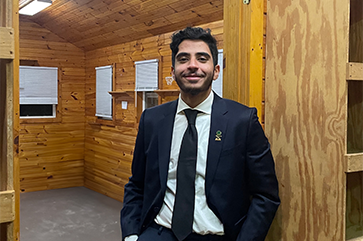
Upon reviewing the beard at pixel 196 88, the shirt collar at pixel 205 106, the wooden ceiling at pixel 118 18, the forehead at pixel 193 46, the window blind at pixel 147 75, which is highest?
the wooden ceiling at pixel 118 18

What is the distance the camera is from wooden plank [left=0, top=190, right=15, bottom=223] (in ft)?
4.70

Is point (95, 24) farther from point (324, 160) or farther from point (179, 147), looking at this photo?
point (324, 160)

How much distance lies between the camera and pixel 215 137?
163cm

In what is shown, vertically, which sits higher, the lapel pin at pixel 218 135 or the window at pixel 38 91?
the window at pixel 38 91

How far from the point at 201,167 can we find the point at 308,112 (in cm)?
53

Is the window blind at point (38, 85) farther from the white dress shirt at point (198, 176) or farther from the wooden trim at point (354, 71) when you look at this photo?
the wooden trim at point (354, 71)

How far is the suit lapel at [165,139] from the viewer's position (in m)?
1.67

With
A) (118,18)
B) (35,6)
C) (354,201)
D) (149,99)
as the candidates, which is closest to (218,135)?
(354,201)

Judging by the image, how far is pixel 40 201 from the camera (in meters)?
5.91

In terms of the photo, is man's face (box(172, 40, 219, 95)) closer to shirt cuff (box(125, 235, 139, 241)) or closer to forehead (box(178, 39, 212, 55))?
forehead (box(178, 39, 212, 55))

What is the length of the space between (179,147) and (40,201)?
489cm

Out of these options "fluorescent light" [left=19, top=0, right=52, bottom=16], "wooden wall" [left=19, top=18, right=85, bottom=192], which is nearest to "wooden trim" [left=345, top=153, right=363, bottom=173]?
"fluorescent light" [left=19, top=0, right=52, bottom=16]

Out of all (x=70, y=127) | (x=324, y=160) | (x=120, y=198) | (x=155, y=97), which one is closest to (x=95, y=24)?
(x=155, y=97)

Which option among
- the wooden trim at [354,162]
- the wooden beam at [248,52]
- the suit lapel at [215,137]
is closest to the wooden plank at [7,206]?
the suit lapel at [215,137]
